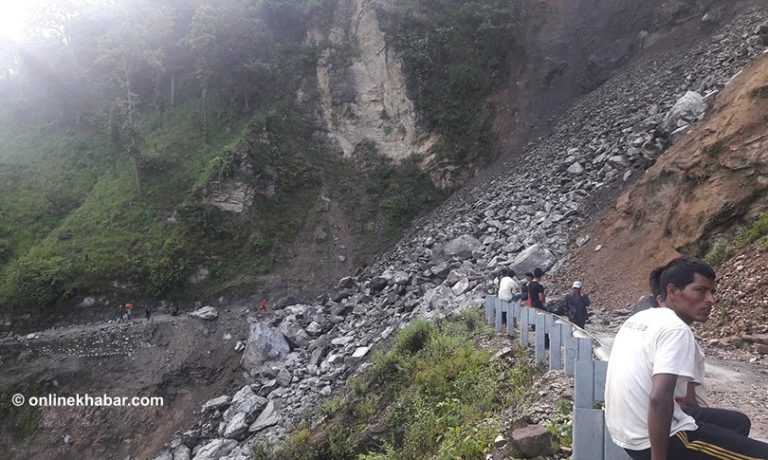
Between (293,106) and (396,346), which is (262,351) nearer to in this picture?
(396,346)

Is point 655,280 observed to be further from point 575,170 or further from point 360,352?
point 575,170

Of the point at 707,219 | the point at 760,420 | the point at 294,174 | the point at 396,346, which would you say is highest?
the point at 294,174

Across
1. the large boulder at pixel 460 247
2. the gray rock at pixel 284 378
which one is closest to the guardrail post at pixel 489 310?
Answer: the large boulder at pixel 460 247

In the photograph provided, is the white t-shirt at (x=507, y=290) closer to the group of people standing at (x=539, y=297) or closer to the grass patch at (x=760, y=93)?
the group of people standing at (x=539, y=297)

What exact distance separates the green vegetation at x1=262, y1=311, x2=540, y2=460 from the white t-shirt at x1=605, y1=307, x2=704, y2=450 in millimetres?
2863

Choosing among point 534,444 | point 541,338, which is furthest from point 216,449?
point 534,444

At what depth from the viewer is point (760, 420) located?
4945 mm

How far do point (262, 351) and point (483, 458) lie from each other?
519 inches

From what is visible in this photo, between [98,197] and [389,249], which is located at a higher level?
[98,197]

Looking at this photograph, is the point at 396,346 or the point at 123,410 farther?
the point at 123,410

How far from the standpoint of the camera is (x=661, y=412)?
7.57 feet

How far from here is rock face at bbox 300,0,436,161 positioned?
1090 inches

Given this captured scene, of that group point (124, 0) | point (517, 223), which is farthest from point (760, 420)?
point (124, 0)

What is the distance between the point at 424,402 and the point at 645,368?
18.5 ft
